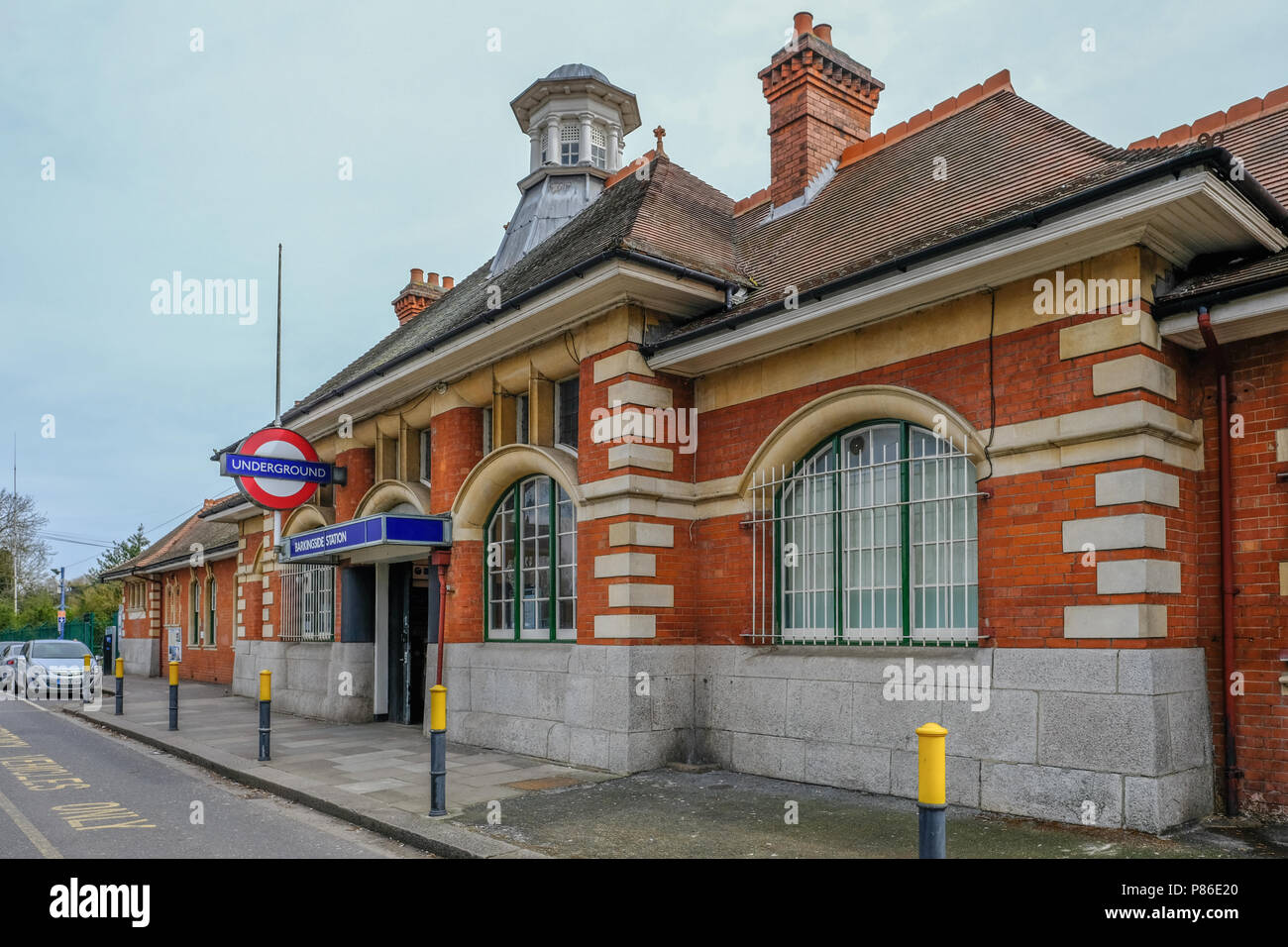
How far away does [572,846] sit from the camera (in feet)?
23.3

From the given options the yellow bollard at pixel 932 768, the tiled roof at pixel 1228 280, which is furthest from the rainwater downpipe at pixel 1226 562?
the yellow bollard at pixel 932 768

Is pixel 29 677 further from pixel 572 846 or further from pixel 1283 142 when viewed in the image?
pixel 1283 142

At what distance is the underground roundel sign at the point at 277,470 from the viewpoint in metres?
15.3

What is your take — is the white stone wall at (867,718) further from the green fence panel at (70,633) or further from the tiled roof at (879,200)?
the green fence panel at (70,633)

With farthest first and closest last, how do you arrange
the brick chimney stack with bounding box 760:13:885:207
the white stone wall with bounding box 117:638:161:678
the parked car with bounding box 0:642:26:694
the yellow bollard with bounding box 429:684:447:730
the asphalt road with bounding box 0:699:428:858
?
the white stone wall with bounding box 117:638:161:678, the parked car with bounding box 0:642:26:694, the brick chimney stack with bounding box 760:13:885:207, the yellow bollard with bounding box 429:684:447:730, the asphalt road with bounding box 0:699:428:858

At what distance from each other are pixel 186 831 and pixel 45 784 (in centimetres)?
335

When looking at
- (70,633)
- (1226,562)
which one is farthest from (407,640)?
(70,633)

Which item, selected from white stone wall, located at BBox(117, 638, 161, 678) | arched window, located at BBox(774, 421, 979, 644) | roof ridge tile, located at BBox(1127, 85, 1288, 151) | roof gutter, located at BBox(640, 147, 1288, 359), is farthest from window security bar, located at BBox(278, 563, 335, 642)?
white stone wall, located at BBox(117, 638, 161, 678)

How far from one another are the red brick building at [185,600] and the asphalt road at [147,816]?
1321cm

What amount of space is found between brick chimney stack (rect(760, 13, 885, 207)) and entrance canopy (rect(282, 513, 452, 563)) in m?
6.16

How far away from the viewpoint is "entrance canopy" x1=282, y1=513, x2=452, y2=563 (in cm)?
1263

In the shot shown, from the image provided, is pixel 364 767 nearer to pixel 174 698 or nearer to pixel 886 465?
pixel 174 698

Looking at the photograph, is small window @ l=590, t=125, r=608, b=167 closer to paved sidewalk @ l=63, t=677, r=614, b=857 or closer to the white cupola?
the white cupola
